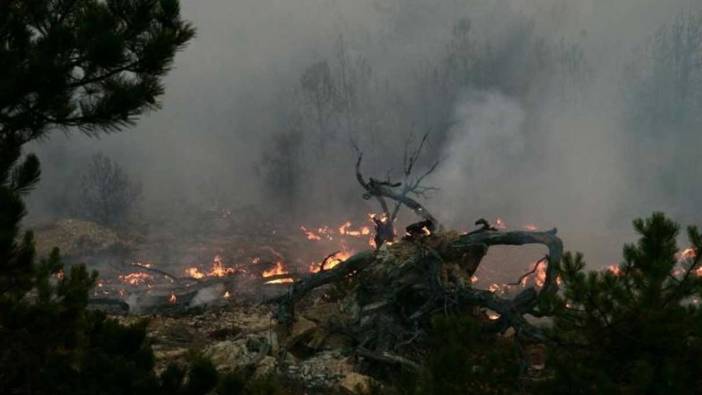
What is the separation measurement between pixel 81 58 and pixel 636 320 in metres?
7.40

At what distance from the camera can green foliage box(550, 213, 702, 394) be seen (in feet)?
18.9

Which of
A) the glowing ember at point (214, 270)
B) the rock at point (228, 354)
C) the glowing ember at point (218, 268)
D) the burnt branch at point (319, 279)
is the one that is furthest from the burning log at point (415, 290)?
the glowing ember at point (218, 268)

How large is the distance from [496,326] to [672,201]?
13883 centimetres

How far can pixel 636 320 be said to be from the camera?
5.98 metres

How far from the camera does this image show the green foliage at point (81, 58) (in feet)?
21.8

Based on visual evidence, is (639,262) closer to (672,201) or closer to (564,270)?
(564,270)

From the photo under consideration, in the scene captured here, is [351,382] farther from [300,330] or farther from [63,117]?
[63,117]

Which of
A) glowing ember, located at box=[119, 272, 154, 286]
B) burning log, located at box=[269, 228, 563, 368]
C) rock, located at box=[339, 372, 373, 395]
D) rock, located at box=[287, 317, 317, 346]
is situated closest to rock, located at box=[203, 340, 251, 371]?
rock, located at box=[287, 317, 317, 346]

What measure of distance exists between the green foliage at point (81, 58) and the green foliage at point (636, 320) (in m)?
5.77

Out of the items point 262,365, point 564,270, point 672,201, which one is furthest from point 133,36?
point 672,201

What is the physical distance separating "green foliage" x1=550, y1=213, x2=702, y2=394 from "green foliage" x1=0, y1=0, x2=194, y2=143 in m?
5.77

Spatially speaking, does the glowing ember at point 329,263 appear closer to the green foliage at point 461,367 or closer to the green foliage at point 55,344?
the green foliage at point 55,344

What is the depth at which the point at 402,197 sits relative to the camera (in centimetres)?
1573

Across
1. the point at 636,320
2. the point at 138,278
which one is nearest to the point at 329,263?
the point at 636,320
